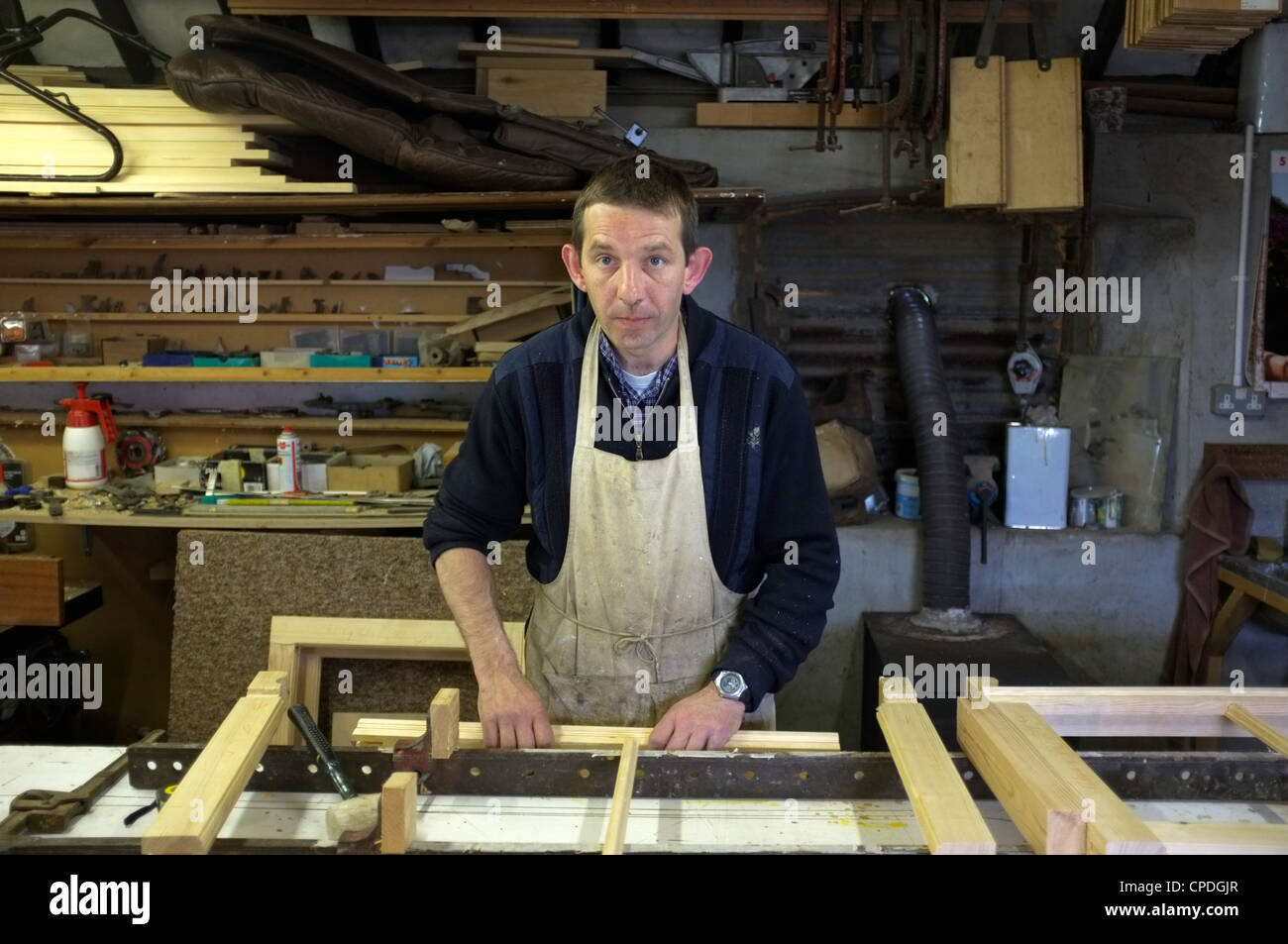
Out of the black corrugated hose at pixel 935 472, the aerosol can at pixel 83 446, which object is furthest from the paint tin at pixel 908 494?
the aerosol can at pixel 83 446

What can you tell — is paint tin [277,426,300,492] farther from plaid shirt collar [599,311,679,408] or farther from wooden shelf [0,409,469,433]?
plaid shirt collar [599,311,679,408]

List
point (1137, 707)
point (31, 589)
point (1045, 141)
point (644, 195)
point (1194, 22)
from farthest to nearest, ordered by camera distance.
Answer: point (1045, 141), point (31, 589), point (1194, 22), point (644, 195), point (1137, 707)

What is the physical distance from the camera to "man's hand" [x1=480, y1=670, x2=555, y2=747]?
5.86 feet

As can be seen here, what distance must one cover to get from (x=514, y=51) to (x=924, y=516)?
2415 mm

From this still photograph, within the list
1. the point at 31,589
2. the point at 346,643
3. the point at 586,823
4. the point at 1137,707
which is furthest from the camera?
the point at 31,589

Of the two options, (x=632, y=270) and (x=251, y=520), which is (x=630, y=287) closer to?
(x=632, y=270)

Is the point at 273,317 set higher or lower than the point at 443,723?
higher

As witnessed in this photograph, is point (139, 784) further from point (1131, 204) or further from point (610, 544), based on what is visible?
point (1131, 204)

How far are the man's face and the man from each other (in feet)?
0.07

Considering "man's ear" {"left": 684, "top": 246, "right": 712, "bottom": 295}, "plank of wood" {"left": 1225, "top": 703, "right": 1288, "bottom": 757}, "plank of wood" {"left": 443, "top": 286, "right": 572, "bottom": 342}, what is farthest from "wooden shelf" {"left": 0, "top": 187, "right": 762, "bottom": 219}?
"plank of wood" {"left": 1225, "top": 703, "right": 1288, "bottom": 757}

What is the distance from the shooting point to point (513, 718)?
1.80 m

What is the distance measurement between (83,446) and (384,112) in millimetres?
1715

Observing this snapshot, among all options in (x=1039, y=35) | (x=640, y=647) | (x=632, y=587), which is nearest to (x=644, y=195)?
(x=632, y=587)

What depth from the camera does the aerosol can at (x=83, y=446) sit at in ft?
13.6
